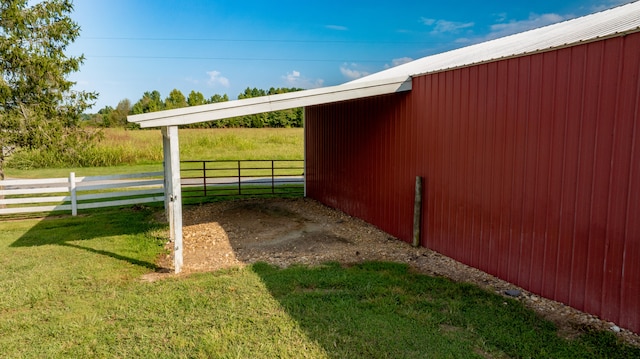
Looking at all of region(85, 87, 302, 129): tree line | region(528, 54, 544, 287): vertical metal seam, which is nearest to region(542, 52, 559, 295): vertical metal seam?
region(528, 54, 544, 287): vertical metal seam

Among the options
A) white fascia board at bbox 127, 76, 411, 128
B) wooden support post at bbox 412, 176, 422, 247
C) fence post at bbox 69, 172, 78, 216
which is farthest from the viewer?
fence post at bbox 69, 172, 78, 216

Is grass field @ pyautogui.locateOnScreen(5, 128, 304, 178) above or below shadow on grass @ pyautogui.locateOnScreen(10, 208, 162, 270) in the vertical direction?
above

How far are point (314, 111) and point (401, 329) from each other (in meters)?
7.88

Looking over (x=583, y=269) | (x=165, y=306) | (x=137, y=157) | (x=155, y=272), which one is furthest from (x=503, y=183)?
(x=137, y=157)

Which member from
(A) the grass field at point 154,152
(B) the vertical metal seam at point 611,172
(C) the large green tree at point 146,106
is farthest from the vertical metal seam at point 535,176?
(C) the large green tree at point 146,106

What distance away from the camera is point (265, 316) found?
154 inches

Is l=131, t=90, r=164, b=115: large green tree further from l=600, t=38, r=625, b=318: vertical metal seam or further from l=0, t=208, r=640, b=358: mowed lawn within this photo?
l=600, t=38, r=625, b=318: vertical metal seam

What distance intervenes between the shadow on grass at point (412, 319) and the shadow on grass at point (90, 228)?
8.51 feet

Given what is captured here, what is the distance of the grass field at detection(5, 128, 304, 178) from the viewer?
17484mm

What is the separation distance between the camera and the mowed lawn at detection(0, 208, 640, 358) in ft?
10.9

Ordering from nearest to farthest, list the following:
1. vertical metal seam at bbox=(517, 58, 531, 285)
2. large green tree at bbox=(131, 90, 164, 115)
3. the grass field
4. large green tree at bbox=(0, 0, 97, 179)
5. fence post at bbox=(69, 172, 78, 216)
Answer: vertical metal seam at bbox=(517, 58, 531, 285) < large green tree at bbox=(0, 0, 97, 179) < fence post at bbox=(69, 172, 78, 216) < the grass field < large green tree at bbox=(131, 90, 164, 115)

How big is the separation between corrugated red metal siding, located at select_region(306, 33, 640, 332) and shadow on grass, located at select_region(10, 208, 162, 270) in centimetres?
419

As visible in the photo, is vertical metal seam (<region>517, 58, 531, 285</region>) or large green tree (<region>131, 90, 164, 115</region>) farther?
large green tree (<region>131, 90, 164, 115</region>)

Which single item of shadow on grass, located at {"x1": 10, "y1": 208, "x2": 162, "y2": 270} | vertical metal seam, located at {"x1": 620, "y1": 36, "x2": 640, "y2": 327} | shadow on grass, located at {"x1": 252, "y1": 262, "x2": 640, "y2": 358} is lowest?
shadow on grass, located at {"x1": 10, "y1": 208, "x2": 162, "y2": 270}
